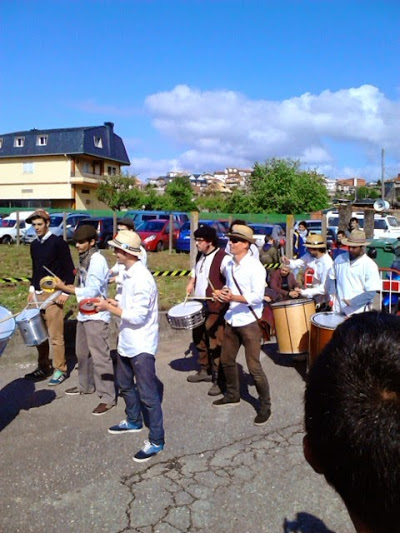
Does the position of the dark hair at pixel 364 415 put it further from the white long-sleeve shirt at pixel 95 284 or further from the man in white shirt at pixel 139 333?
the white long-sleeve shirt at pixel 95 284

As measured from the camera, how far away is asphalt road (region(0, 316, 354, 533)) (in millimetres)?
3430

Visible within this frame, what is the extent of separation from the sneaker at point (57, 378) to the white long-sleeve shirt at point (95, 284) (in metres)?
1.07

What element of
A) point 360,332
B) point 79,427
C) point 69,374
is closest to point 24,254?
point 69,374

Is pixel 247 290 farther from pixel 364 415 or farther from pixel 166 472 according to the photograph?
pixel 364 415

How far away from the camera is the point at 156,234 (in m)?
23.7

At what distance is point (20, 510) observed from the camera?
3539 millimetres

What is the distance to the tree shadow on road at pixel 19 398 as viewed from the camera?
5.27 meters

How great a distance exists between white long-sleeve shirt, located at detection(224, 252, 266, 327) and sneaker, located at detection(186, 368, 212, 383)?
1.47m

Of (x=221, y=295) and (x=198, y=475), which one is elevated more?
(x=221, y=295)

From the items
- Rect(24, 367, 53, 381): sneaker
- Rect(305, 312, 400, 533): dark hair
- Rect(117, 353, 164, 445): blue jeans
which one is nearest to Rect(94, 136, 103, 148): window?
Rect(24, 367, 53, 381): sneaker

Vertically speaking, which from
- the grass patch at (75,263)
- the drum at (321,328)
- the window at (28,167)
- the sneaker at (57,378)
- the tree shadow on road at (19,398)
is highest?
the window at (28,167)

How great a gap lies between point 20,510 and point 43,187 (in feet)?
160

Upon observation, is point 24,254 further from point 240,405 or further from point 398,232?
point 398,232

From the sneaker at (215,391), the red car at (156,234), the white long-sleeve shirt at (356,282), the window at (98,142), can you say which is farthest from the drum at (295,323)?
the window at (98,142)
